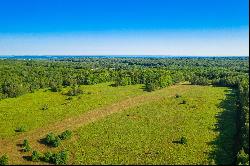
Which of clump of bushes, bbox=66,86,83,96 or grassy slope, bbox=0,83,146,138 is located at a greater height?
clump of bushes, bbox=66,86,83,96

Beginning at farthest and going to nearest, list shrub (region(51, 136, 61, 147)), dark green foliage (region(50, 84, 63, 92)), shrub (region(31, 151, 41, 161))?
dark green foliage (region(50, 84, 63, 92)) → shrub (region(51, 136, 61, 147)) → shrub (region(31, 151, 41, 161))

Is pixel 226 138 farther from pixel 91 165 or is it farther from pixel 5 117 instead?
pixel 5 117

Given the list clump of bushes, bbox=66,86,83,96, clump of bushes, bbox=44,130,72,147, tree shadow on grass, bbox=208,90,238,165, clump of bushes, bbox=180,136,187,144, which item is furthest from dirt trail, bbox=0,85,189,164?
tree shadow on grass, bbox=208,90,238,165

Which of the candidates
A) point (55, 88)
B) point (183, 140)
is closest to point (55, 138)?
point (183, 140)

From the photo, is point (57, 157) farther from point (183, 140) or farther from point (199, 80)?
point (199, 80)

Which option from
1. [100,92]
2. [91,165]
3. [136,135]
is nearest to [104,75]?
[100,92]

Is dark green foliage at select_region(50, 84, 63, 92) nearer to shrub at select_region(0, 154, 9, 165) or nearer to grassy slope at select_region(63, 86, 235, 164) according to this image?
grassy slope at select_region(63, 86, 235, 164)

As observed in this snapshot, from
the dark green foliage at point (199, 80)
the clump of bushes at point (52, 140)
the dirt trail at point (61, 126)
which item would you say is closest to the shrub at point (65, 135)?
the clump of bushes at point (52, 140)
